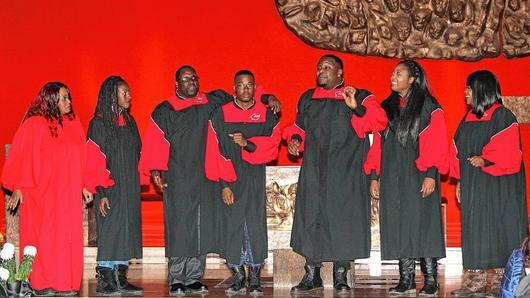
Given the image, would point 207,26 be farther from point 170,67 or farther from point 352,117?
point 352,117

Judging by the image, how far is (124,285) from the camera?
29.9 feet

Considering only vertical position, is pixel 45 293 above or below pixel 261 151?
below

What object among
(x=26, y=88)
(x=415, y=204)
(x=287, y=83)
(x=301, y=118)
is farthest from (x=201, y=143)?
(x=26, y=88)

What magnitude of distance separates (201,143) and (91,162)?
98cm

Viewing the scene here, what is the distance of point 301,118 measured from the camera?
30.1 feet

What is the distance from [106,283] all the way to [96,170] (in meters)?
0.98

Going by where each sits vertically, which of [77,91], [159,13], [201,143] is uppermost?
[159,13]

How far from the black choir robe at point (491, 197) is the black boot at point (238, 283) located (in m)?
1.90

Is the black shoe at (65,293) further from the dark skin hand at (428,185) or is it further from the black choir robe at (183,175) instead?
the dark skin hand at (428,185)

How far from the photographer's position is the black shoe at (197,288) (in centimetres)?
898

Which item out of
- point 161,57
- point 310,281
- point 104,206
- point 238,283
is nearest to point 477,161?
point 310,281

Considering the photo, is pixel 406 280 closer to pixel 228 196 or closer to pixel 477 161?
pixel 477 161

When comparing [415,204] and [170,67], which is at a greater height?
[170,67]

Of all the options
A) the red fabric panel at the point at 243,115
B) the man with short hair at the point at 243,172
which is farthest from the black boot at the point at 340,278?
the red fabric panel at the point at 243,115
